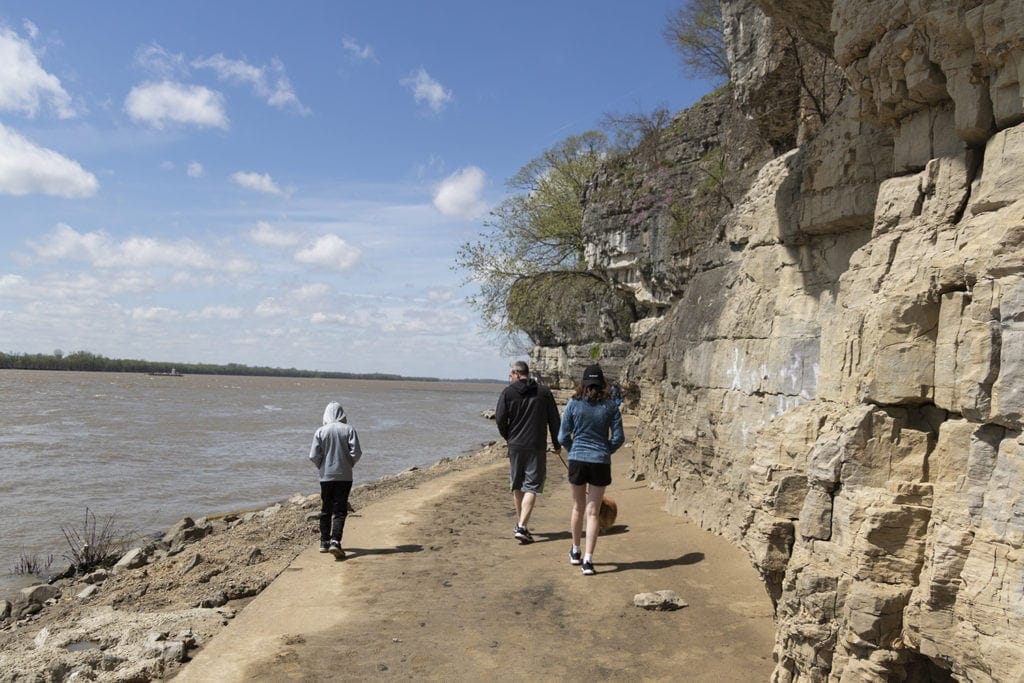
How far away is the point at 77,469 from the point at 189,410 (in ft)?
96.1

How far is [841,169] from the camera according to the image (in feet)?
18.9

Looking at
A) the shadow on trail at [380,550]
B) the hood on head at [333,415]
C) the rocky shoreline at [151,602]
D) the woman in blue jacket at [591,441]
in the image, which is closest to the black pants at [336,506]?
the shadow on trail at [380,550]

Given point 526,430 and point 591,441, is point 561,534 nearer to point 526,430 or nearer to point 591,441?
point 526,430

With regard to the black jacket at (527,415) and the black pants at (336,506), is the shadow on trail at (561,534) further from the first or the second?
the black pants at (336,506)

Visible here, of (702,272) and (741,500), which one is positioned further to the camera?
(702,272)

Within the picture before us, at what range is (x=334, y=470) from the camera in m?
7.76

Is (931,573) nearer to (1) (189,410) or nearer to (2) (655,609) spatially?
(2) (655,609)

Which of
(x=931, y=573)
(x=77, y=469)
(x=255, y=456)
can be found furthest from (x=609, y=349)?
(x=931, y=573)

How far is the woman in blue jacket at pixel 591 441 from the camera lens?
21.8 ft

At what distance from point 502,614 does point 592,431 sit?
6.10 ft

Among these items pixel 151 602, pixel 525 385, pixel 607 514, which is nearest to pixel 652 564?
pixel 607 514

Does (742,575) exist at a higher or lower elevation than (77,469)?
higher

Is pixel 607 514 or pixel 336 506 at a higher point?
pixel 607 514

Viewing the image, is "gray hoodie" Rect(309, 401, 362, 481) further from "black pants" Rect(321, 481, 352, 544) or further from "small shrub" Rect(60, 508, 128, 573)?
"small shrub" Rect(60, 508, 128, 573)
